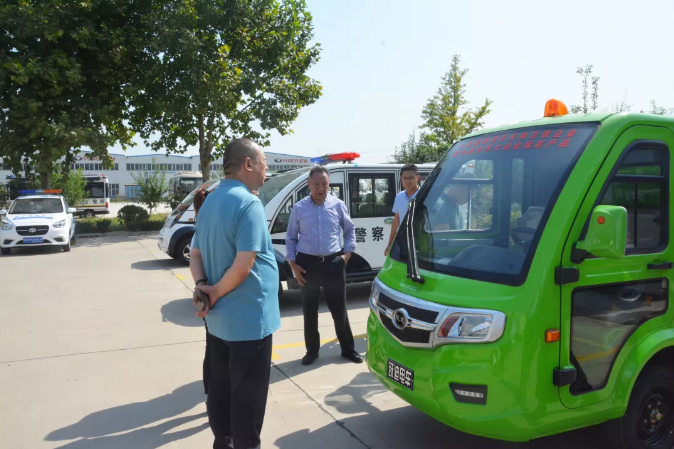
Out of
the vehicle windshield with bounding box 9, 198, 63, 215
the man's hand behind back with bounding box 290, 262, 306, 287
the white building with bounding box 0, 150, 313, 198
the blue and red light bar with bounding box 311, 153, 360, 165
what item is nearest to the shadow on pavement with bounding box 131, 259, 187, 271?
the vehicle windshield with bounding box 9, 198, 63, 215

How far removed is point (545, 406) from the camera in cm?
278

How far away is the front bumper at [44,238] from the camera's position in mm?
14133

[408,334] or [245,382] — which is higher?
[408,334]

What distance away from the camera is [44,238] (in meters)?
14.4

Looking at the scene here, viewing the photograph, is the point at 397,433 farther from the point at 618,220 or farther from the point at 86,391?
the point at 86,391

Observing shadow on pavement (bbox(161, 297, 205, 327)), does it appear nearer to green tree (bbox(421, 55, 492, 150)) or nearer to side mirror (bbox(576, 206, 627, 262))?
side mirror (bbox(576, 206, 627, 262))

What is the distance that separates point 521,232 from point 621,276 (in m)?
0.64

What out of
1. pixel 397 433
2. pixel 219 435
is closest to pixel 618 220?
pixel 397 433

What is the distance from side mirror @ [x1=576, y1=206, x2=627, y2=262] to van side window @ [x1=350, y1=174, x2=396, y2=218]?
5.56 metres

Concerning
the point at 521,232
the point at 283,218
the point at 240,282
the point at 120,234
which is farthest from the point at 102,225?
the point at 521,232

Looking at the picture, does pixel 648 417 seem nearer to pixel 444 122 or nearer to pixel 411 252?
pixel 411 252

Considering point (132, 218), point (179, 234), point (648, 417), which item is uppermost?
point (132, 218)

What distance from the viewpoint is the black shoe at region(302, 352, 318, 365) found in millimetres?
5337

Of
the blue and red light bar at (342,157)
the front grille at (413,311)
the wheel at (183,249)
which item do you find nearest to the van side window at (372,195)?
the blue and red light bar at (342,157)
